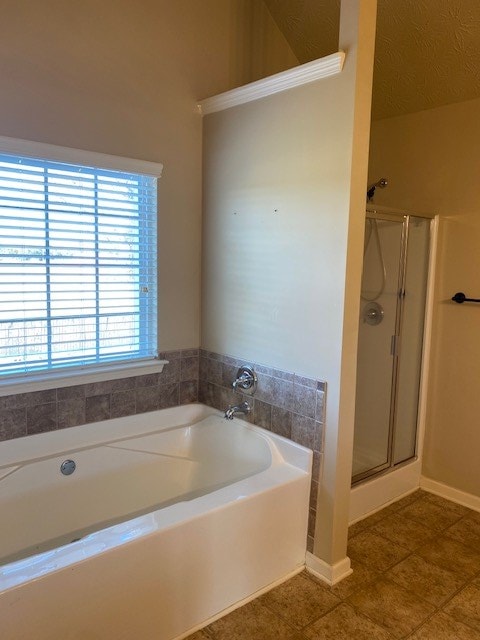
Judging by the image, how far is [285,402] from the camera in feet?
7.89

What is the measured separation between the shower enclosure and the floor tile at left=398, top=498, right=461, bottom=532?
0.86ft

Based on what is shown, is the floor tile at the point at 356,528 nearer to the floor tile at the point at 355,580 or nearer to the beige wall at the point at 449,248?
the floor tile at the point at 355,580

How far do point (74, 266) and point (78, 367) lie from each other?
529 mm

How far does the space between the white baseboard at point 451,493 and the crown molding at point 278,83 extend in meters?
2.57

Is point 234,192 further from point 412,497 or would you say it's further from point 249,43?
point 412,497

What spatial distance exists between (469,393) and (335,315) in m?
1.35

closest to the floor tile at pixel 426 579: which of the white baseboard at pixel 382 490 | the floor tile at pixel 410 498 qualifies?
the white baseboard at pixel 382 490

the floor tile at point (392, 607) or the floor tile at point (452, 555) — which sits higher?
the floor tile at point (452, 555)

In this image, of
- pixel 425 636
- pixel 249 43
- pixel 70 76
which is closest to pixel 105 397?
pixel 70 76

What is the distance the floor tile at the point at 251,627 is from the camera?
1891 millimetres

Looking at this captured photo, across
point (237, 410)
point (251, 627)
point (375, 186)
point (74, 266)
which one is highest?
point (375, 186)

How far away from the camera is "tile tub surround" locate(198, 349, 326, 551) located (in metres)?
2.26

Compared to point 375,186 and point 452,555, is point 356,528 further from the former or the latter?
point 375,186

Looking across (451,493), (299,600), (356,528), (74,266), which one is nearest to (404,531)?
(356,528)
